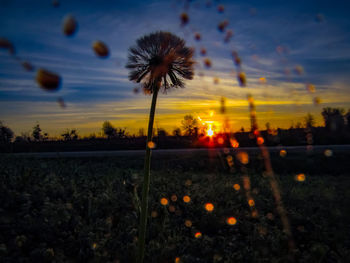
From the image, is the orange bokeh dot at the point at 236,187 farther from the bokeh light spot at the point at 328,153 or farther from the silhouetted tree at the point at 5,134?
the silhouetted tree at the point at 5,134

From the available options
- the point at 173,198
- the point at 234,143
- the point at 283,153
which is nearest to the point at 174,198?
the point at 173,198

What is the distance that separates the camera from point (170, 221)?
5711 millimetres

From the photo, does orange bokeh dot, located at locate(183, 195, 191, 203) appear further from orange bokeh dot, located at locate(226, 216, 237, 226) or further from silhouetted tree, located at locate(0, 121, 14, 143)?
silhouetted tree, located at locate(0, 121, 14, 143)

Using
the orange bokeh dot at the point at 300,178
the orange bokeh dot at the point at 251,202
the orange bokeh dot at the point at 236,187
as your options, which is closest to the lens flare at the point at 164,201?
the orange bokeh dot at the point at 251,202

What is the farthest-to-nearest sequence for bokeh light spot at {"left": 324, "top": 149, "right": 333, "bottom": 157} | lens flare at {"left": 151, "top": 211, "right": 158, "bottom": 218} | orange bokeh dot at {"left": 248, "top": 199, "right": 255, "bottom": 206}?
bokeh light spot at {"left": 324, "top": 149, "right": 333, "bottom": 157} → orange bokeh dot at {"left": 248, "top": 199, "right": 255, "bottom": 206} → lens flare at {"left": 151, "top": 211, "right": 158, "bottom": 218}

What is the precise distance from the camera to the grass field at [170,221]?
4504mm

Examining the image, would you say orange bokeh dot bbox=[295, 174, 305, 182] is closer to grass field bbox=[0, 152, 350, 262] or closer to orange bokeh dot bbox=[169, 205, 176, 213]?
grass field bbox=[0, 152, 350, 262]

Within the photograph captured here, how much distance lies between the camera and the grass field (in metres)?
4.50

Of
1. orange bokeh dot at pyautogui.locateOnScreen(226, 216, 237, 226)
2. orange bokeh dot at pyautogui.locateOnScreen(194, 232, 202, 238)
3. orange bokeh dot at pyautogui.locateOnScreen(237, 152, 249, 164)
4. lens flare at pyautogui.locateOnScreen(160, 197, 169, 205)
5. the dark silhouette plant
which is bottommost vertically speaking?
orange bokeh dot at pyautogui.locateOnScreen(194, 232, 202, 238)

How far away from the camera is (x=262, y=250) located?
4719mm

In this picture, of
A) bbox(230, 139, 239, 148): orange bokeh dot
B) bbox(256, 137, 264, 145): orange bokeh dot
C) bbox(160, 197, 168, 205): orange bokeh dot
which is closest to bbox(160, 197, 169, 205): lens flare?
bbox(160, 197, 168, 205): orange bokeh dot

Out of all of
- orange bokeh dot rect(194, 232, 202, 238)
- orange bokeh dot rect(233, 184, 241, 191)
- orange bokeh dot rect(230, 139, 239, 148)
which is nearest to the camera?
orange bokeh dot rect(194, 232, 202, 238)

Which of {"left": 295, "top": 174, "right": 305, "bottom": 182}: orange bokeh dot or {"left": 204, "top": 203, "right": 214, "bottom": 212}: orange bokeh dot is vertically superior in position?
{"left": 295, "top": 174, "right": 305, "bottom": 182}: orange bokeh dot

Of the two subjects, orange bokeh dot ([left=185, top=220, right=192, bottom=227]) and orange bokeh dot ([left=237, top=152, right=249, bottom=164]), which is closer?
orange bokeh dot ([left=185, top=220, right=192, bottom=227])
